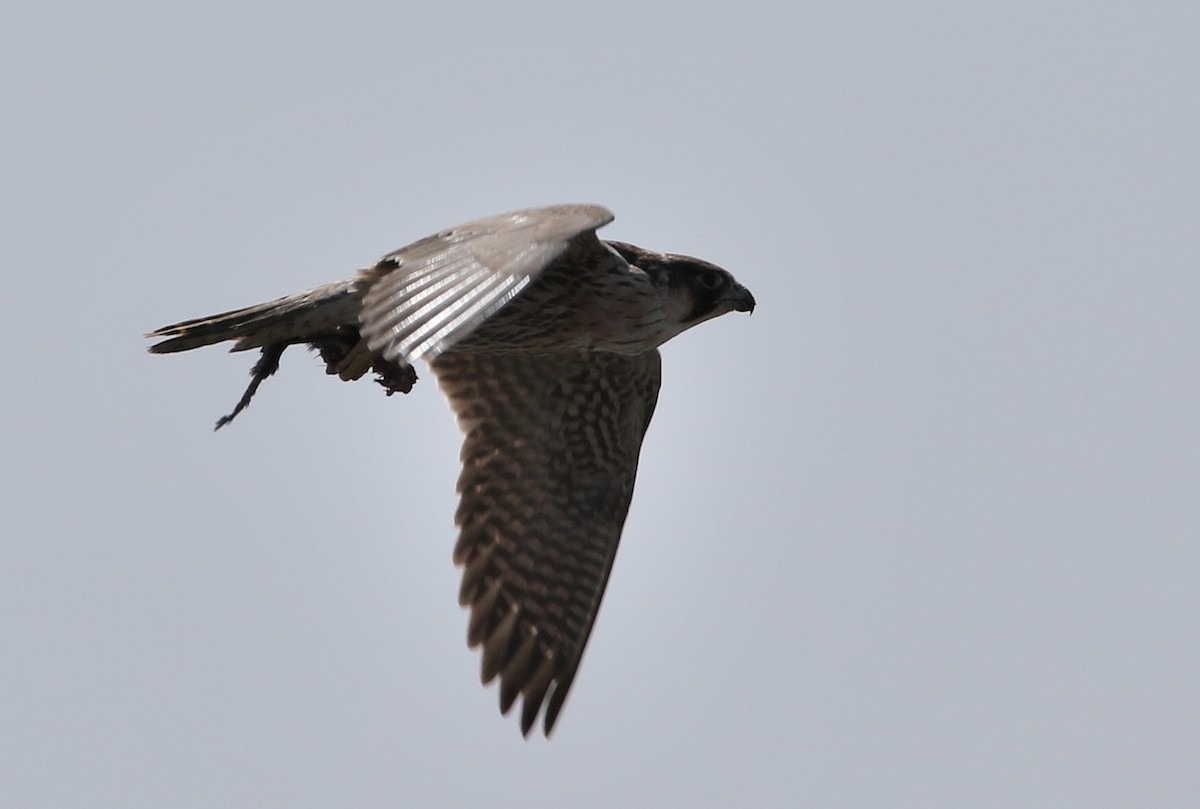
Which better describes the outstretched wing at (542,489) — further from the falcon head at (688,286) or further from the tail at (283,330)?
the tail at (283,330)

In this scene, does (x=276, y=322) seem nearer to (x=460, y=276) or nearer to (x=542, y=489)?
(x=460, y=276)

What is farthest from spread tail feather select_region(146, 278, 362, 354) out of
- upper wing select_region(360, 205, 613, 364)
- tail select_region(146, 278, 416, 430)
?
upper wing select_region(360, 205, 613, 364)

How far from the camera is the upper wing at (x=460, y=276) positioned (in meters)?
8.20

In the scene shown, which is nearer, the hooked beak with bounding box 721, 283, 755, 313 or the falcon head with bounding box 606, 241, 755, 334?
the falcon head with bounding box 606, 241, 755, 334

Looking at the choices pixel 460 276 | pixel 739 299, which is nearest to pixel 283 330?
pixel 460 276

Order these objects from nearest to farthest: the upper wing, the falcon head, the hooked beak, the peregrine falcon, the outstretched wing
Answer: the upper wing, the peregrine falcon, the falcon head, the hooked beak, the outstretched wing

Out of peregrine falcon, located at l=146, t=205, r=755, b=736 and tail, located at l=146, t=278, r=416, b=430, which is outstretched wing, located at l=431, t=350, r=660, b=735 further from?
tail, located at l=146, t=278, r=416, b=430

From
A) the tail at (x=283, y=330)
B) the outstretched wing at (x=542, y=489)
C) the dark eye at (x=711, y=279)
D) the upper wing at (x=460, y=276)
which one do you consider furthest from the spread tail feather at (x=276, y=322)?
the dark eye at (x=711, y=279)

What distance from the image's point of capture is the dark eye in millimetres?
10727

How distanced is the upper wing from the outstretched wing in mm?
2213

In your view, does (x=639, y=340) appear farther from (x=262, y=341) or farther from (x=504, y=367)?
(x=262, y=341)

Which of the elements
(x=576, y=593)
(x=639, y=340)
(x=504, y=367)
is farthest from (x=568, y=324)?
(x=576, y=593)

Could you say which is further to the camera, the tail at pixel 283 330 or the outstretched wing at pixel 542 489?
the outstretched wing at pixel 542 489

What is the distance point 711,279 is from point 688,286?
16 centimetres
